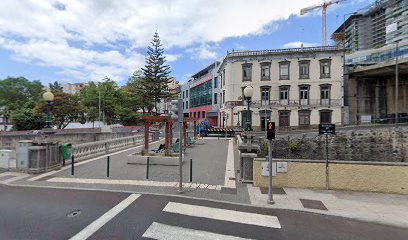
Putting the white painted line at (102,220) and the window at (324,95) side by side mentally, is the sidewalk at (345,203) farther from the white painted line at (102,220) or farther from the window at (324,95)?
the window at (324,95)

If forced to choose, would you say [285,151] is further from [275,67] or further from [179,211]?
[275,67]

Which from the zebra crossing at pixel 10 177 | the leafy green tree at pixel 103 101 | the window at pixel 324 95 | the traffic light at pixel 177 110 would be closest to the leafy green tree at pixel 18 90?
the leafy green tree at pixel 103 101

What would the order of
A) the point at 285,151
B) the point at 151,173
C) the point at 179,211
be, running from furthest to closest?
→ the point at 285,151
the point at 151,173
the point at 179,211

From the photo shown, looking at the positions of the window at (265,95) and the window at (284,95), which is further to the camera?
the window at (265,95)

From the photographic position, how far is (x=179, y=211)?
6289mm

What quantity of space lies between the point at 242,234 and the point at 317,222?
220 cm

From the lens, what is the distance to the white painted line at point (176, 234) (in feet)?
16.0

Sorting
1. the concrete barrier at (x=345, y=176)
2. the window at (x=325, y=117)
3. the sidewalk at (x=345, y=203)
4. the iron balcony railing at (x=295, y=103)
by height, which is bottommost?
the sidewalk at (x=345, y=203)

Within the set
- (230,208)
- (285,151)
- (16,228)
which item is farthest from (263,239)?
(285,151)

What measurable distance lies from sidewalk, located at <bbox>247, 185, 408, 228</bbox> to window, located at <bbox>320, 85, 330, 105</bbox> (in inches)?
1181

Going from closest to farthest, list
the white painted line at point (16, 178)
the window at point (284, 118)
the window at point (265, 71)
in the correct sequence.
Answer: the white painted line at point (16, 178)
the window at point (284, 118)
the window at point (265, 71)

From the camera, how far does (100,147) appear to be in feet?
53.8

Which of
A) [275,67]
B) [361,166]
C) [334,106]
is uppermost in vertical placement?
[275,67]

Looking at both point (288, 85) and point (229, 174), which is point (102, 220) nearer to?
point (229, 174)
